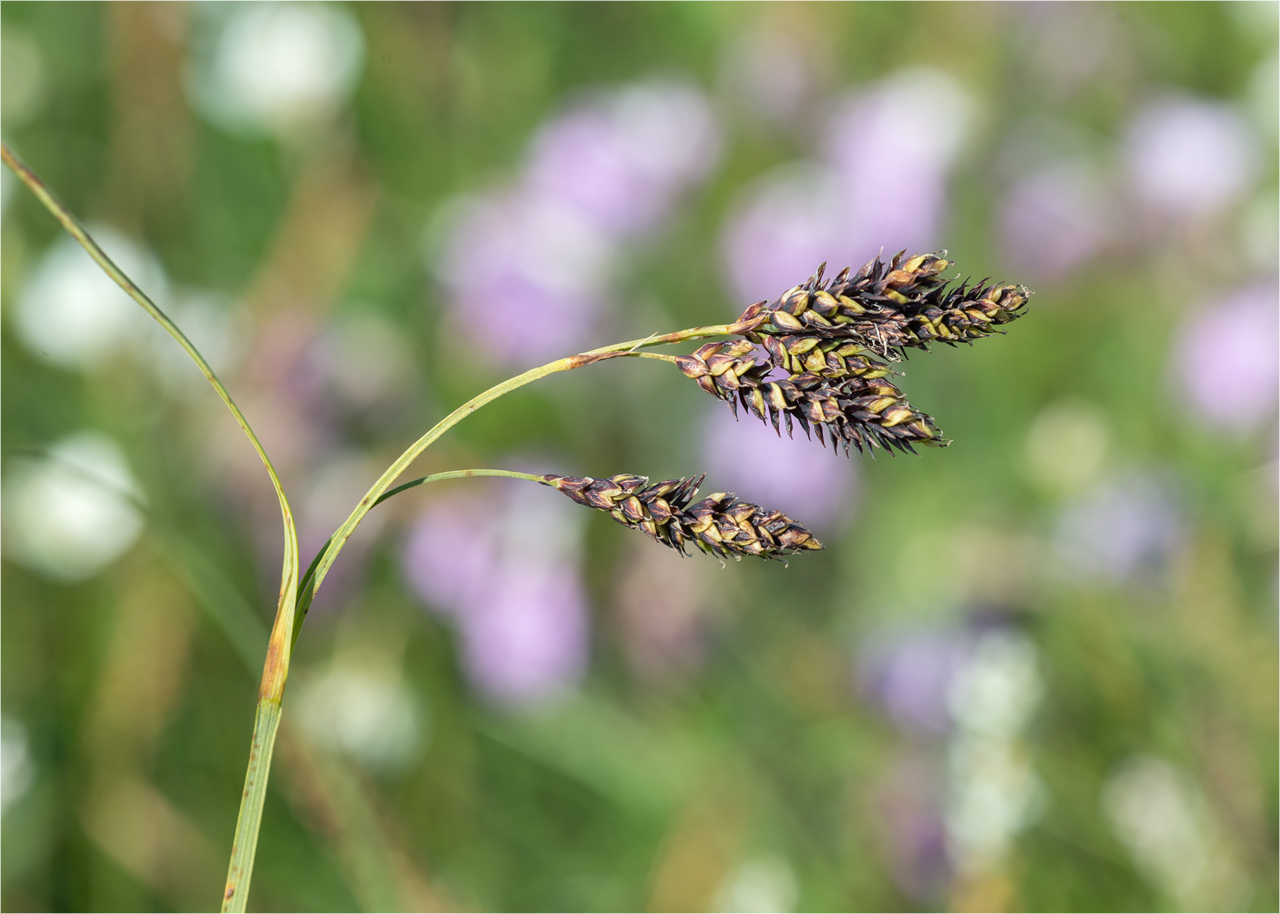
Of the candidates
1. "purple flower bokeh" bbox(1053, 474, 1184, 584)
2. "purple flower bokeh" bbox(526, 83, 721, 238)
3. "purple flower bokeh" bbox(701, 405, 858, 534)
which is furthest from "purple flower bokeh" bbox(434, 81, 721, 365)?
"purple flower bokeh" bbox(1053, 474, 1184, 584)

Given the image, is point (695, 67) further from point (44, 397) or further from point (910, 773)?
point (910, 773)

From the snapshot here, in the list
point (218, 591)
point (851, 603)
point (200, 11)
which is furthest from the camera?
point (200, 11)

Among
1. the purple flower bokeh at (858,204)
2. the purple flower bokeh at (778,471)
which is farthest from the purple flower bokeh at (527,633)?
the purple flower bokeh at (858,204)

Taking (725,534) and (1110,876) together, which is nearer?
(725,534)

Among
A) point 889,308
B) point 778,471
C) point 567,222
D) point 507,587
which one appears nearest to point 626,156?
point 567,222

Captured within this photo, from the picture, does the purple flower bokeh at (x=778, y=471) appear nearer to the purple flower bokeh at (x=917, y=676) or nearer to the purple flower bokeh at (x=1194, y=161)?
the purple flower bokeh at (x=917, y=676)

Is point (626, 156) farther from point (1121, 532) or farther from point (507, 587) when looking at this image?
point (1121, 532)

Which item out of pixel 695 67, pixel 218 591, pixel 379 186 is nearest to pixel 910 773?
pixel 218 591
